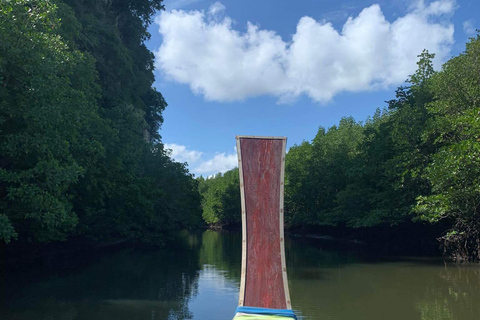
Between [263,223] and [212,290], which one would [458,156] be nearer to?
[212,290]

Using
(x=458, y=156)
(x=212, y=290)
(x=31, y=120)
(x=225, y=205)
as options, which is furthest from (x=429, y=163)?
(x=225, y=205)

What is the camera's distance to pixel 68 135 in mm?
14188

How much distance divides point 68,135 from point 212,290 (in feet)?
23.9

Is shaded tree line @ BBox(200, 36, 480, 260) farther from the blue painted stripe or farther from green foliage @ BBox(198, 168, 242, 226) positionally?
green foliage @ BBox(198, 168, 242, 226)

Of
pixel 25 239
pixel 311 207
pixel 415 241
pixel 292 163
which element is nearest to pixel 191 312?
pixel 25 239

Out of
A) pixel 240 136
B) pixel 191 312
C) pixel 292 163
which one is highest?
pixel 292 163

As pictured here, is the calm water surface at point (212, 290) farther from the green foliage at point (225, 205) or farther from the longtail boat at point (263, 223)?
the green foliage at point (225, 205)

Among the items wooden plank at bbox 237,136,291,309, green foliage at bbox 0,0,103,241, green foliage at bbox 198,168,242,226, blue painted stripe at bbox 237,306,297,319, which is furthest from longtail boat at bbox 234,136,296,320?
green foliage at bbox 198,168,242,226

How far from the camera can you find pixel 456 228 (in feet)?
67.1

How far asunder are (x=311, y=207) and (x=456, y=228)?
90.9ft

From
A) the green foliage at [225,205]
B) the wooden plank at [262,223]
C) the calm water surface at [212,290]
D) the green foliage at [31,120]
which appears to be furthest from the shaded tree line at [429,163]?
the green foliage at [225,205]

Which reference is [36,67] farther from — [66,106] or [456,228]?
[456,228]

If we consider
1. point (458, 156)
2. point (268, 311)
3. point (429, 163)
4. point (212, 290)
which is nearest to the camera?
point (268, 311)

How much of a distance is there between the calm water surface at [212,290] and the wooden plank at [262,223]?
19.3 feet
